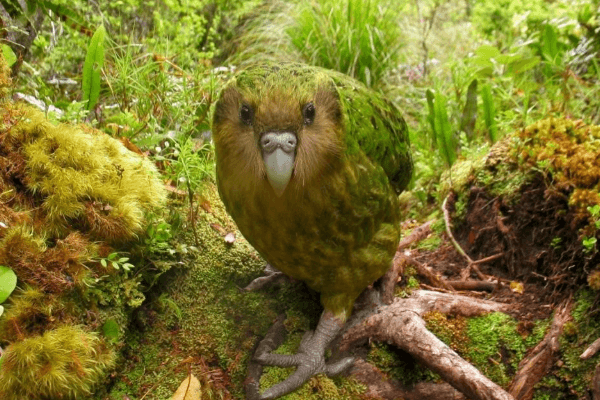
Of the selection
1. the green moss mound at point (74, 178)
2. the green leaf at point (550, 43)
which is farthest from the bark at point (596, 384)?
the green leaf at point (550, 43)

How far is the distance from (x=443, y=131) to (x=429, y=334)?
185cm

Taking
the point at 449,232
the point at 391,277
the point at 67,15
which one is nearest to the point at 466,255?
the point at 449,232

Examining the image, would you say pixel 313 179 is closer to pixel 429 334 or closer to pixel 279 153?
pixel 279 153

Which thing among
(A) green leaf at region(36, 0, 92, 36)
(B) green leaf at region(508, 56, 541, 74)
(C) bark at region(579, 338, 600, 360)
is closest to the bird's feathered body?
(C) bark at region(579, 338, 600, 360)

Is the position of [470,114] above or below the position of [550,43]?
below

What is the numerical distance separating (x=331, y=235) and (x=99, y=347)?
1011mm

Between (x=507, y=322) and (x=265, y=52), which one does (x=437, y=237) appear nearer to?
(x=507, y=322)

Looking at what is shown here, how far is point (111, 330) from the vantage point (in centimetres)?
210

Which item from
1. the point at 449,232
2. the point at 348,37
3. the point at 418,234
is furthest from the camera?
the point at 348,37

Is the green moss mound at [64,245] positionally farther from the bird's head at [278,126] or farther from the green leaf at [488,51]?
the green leaf at [488,51]

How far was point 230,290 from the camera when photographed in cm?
265

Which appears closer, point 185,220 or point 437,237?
point 185,220

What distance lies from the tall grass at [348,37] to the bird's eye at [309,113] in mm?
4213

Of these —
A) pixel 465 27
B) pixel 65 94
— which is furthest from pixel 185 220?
pixel 465 27
